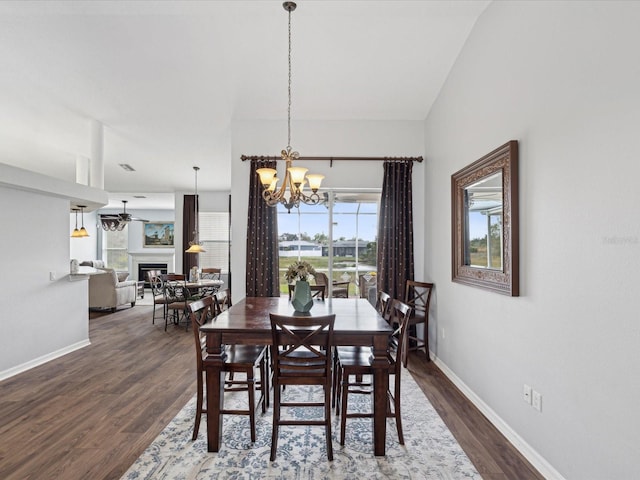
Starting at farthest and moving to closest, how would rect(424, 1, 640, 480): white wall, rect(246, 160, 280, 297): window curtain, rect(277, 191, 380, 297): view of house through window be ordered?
rect(277, 191, 380, 297): view of house through window < rect(246, 160, 280, 297): window curtain < rect(424, 1, 640, 480): white wall

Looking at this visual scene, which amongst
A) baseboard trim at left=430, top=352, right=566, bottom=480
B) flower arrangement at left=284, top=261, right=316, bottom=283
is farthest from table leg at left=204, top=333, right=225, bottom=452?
baseboard trim at left=430, top=352, right=566, bottom=480

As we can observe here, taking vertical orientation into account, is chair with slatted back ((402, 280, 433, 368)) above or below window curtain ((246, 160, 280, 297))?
below

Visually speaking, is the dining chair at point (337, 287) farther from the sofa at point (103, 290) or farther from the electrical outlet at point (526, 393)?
the sofa at point (103, 290)

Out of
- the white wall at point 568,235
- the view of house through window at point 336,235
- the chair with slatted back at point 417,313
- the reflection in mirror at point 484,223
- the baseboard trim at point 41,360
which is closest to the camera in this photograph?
the white wall at point 568,235

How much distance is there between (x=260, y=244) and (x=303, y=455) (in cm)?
284

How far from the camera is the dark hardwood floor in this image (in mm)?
2303

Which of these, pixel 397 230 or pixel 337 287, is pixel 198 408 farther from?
pixel 397 230

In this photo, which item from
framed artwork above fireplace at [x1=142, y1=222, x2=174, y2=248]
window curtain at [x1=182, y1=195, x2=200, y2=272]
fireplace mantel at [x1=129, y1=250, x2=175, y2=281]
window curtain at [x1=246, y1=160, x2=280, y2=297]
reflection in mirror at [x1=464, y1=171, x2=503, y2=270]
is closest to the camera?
reflection in mirror at [x1=464, y1=171, x2=503, y2=270]

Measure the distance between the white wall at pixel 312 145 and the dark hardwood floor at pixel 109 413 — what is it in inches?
54.6

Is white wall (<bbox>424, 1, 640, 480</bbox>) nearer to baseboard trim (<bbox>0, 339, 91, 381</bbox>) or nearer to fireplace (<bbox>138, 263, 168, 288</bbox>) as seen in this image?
baseboard trim (<bbox>0, 339, 91, 381</bbox>)

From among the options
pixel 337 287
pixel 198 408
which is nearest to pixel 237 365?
pixel 198 408

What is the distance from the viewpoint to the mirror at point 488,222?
259 centimetres

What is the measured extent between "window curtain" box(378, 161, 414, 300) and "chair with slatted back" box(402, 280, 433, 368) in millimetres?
153

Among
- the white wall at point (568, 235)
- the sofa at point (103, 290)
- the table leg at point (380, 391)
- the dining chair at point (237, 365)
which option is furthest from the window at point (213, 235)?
the table leg at point (380, 391)
